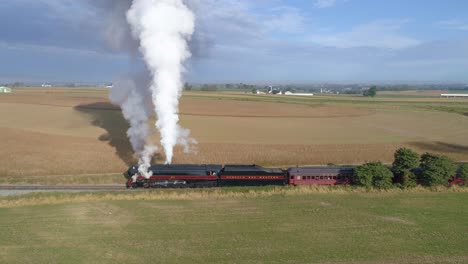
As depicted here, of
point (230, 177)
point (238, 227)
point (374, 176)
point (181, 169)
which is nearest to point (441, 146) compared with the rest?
point (374, 176)

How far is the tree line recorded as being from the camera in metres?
33.1

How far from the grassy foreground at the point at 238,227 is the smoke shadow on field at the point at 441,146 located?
2225 cm

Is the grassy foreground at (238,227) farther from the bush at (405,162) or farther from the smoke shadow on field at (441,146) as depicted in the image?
the smoke shadow on field at (441,146)

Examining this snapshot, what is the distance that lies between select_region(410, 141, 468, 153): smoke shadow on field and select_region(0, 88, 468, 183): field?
120mm

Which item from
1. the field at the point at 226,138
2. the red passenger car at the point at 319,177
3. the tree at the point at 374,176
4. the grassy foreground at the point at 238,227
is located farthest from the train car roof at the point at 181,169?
the tree at the point at 374,176

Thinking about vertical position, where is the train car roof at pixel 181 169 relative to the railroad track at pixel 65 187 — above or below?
above

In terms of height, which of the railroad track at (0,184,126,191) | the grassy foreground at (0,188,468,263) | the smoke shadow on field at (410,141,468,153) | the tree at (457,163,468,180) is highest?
the tree at (457,163,468,180)

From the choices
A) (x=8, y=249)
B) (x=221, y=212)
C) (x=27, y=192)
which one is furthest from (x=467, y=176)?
(x=27, y=192)

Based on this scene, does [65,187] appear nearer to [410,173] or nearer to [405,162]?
[405,162]

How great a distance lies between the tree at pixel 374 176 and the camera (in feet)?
108

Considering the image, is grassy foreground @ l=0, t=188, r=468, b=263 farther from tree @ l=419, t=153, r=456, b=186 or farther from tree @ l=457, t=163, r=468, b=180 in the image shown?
tree @ l=457, t=163, r=468, b=180

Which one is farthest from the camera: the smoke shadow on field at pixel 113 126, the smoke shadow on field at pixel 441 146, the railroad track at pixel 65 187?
the smoke shadow on field at pixel 441 146

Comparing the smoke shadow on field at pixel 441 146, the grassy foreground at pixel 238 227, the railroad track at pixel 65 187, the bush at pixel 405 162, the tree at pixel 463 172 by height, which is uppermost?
the bush at pixel 405 162

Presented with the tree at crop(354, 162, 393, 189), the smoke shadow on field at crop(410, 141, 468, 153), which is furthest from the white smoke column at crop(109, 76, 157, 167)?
the smoke shadow on field at crop(410, 141, 468, 153)
